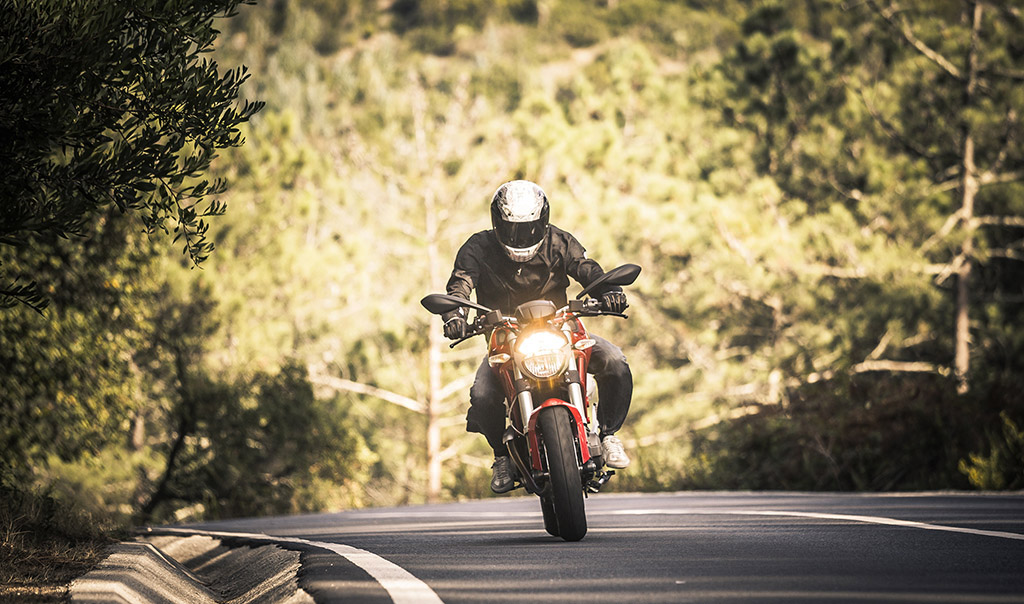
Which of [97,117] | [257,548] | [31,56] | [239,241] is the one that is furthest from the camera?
[239,241]

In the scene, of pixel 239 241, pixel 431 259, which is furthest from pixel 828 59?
pixel 239 241

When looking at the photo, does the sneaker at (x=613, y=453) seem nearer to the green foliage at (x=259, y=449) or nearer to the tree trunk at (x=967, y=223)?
the tree trunk at (x=967, y=223)

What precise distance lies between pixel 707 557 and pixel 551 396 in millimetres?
1578

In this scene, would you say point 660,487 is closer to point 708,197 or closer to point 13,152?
point 13,152

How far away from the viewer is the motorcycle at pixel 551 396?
6793 millimetres

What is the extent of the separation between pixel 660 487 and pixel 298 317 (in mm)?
21066

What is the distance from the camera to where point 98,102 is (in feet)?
25.1

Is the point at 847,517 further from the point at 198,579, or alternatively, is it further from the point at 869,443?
the point at 869,443

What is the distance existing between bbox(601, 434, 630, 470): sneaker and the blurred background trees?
5422 mm

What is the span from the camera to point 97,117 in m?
7.77

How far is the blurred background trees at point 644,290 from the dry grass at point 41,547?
130 inches

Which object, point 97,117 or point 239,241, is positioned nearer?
point 97,117

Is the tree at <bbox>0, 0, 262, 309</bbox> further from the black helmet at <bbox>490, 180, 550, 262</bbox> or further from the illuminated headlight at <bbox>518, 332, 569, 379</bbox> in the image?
the illuminated headlight at <bbox>518, 332, 569, 379</bbox>

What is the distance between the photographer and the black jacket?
25.7ft
